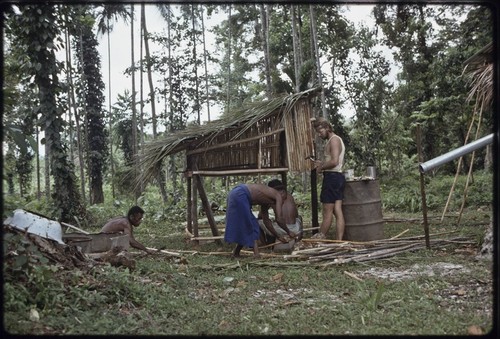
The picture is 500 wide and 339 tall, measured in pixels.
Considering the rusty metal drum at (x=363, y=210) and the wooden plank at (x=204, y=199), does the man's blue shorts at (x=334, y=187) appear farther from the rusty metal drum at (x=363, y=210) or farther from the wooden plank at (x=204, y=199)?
the wooden plank at (x=204, y=199)

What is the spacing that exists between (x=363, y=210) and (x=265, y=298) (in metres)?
3.68

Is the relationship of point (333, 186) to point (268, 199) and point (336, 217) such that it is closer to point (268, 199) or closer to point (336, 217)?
point (336, 217)

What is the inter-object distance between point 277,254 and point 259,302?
109 inches

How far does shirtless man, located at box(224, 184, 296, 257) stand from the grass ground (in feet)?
2.45

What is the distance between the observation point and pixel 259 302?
14.7ft

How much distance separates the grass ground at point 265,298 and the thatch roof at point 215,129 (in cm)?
262

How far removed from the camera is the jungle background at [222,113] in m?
3.78

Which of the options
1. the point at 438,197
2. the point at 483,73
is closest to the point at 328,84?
the point at 438,197

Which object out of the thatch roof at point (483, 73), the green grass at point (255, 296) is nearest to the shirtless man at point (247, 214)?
the green grass at point (255, 296)

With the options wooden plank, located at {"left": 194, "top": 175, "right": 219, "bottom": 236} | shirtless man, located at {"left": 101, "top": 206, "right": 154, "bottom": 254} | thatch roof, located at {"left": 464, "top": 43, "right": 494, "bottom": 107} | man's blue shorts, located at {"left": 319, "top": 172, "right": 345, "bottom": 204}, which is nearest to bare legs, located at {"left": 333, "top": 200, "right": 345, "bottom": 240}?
man's blue shorts, located at {"left": 319, "top": 172, "right": 345, "bottom": 204}

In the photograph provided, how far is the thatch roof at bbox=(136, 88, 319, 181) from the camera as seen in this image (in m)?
8.26

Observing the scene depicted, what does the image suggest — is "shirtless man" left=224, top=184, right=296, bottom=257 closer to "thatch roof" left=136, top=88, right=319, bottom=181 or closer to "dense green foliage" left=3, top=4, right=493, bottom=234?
"thatch roof" left=136, top=88, right=319, bottom=181

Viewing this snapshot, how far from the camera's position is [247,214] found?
6.98 m

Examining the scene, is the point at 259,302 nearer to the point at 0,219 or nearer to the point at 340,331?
the point at 340,331
